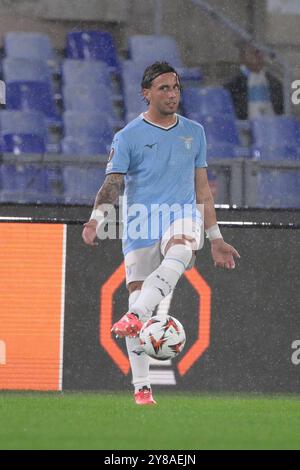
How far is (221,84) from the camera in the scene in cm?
922

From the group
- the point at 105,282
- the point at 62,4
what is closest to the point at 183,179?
the point at 105,282

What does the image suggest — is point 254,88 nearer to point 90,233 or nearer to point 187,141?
point 187,141

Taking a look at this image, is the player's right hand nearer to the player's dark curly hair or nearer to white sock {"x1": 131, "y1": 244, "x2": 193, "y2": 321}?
white sock {"x1": 131, "y1": 244, "x2": 193, "y2": 321}

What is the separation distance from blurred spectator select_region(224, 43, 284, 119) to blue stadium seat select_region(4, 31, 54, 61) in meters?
1.42

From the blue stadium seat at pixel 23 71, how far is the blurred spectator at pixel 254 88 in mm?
1365

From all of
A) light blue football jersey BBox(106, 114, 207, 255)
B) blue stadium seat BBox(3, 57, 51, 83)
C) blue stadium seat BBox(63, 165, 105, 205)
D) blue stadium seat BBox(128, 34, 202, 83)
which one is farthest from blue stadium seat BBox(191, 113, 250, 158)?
light blue football jersey BBox(106, 114, 207, 255)

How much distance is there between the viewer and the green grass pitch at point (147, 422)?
538 centimetres

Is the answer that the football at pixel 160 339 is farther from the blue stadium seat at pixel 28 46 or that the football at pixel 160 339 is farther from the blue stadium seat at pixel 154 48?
the blue stadium seat at pixel 28 46

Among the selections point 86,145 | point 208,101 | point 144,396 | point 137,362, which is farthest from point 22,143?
point 144,396

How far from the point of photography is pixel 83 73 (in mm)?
9656

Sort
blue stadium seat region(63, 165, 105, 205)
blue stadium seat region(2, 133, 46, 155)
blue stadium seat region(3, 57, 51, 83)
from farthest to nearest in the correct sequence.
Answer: blue stadium seat region(3, 57, 51, 83)
blue stadium seat region(2, 133, 46, 155)
blue stadium seat region(63, 165, 105, 205)

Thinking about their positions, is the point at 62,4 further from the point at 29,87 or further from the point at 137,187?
the point at 137,187

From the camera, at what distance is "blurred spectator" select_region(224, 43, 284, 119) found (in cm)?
909

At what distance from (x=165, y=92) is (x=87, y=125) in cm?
217
